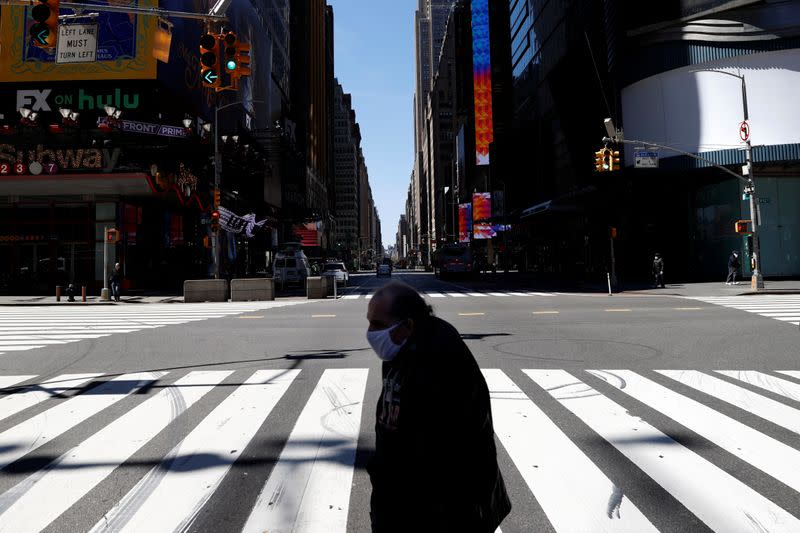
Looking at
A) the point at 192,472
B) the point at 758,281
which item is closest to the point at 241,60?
the point at 192,472

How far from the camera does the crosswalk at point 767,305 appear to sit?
14.5 meters

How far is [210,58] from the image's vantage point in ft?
34.5

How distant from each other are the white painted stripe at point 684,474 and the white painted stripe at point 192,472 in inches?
134

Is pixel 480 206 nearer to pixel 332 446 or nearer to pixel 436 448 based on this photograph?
pixel 332 446

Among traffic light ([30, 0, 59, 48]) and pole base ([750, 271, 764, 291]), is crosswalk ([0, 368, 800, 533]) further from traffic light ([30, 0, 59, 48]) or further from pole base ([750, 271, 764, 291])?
pole base ([750, 271, 764, 291])

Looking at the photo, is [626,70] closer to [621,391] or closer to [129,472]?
[621,391]

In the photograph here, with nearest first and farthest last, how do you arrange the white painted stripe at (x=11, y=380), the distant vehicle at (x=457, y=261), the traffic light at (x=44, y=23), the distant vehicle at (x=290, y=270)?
the white painted stripe at (x=11, y=380)
the traffic light at (x=44, y=23)
the distant vehicle at (x=290, y=270)
the distant vehicle at (x=457, y=261)

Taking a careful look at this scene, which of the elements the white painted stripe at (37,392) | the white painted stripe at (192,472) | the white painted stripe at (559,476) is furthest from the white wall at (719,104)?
the white painted stripe at (37,392)

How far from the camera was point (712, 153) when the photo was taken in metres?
32.2

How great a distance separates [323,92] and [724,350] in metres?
143

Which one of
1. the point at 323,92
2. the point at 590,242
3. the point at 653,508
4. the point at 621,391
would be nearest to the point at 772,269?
the point at 590,242

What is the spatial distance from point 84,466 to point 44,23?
8.10 meters

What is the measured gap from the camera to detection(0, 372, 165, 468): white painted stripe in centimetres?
497

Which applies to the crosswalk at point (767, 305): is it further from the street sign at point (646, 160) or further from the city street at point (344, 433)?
the street sign at point (646, 160)
